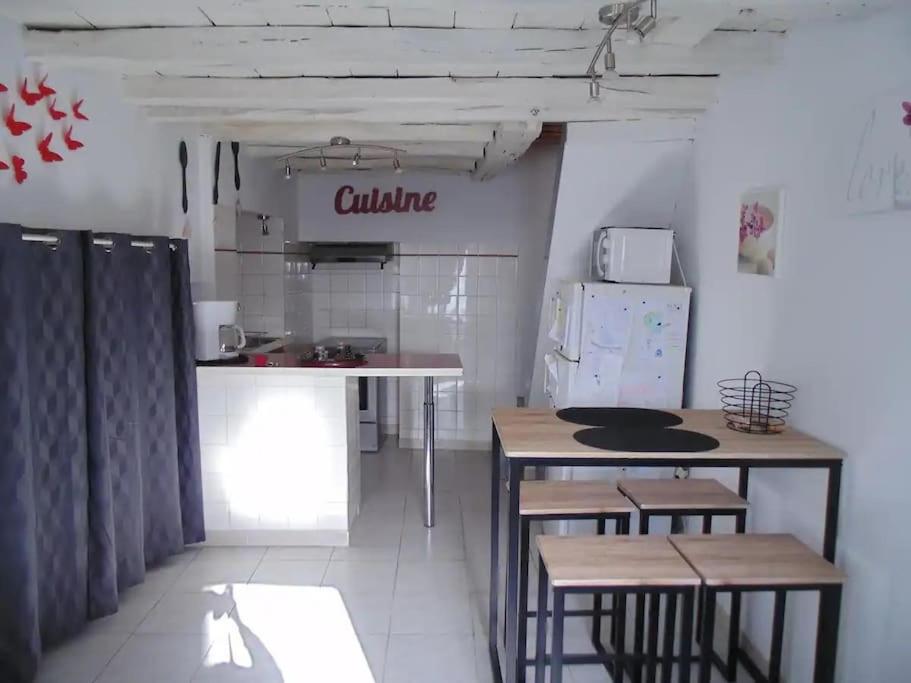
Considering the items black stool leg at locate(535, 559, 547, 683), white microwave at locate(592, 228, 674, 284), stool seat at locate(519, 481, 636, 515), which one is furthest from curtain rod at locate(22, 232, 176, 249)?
white microwave at locate(592, 228, 674, 284)

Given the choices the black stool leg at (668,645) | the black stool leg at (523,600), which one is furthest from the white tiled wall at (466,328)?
the black stool leg at (668,645)

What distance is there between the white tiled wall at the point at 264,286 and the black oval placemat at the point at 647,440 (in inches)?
127

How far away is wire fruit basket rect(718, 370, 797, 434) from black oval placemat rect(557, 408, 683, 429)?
0.19m

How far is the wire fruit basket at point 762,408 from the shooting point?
6.82ft

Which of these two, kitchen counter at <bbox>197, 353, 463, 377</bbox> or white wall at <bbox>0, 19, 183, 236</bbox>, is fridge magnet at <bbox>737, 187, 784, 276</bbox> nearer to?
kitchen counter at <bbox>197, 353, 463, 377</bbox>

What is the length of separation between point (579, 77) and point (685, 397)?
59.6 inches

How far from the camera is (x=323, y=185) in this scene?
5.22 metres

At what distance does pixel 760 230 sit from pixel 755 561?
1.23m

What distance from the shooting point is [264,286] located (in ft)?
15.7

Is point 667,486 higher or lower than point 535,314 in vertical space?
lower

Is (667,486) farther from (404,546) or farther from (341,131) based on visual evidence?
(341,131)

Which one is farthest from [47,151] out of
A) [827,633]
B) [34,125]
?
[827,633]

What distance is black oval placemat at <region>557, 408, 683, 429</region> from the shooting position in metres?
2.20

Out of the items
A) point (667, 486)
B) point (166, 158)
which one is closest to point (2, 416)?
point (166, 158)
